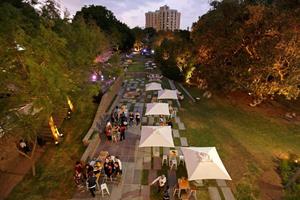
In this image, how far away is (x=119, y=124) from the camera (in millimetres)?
17359

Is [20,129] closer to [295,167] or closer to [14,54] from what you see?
[14,54]

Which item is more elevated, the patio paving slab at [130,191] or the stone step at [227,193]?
the patio paving slab at [130,191]

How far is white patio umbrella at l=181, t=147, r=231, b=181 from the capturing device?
33.3 feet

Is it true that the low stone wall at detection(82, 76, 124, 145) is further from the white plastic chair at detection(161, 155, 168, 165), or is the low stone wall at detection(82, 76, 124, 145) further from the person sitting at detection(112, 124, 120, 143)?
the white plastic chair at detection(161, 155, 168, 165)

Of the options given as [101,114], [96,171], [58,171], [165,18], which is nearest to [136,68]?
[101,114]

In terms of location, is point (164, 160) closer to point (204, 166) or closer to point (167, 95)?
point (204, 166)

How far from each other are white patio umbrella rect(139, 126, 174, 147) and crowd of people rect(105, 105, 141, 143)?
102 inches

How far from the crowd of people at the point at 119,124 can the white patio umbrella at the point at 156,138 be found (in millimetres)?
2599

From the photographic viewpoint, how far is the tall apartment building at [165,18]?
18225cm

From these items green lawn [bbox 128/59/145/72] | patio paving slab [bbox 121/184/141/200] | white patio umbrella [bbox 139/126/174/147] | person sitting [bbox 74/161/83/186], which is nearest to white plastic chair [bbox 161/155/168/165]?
white patio umbrella [bbox 139/126/174/147]

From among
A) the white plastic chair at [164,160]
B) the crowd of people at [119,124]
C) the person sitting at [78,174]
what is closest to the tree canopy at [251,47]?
the crowd of people at [119,124]

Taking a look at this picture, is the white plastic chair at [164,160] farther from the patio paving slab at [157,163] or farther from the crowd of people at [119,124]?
the crowd of people at [119,124]

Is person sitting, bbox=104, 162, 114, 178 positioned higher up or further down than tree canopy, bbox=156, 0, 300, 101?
further down

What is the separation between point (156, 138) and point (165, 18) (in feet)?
609
